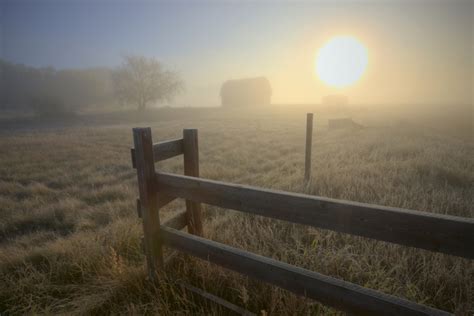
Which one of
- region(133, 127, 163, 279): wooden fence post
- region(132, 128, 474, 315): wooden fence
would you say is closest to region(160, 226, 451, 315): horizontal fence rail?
region(132, 128, 474, 315): wooden fence

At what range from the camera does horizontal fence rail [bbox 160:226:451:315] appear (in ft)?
4.89

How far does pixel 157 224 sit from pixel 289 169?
5876mm

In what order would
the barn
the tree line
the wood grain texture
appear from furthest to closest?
the barn
the tree line
the wood grain texture

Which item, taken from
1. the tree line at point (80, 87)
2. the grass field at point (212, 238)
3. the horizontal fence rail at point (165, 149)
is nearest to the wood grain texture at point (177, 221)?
the grass field at point (212, 238)

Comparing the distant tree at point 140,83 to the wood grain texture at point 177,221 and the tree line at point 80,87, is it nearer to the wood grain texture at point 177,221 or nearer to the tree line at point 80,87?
the tree line at point 80,87

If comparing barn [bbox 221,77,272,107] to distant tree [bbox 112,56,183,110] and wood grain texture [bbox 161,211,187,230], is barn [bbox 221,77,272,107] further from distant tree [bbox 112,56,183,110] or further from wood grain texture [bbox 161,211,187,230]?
wood grain texture [bbox 161,211,187,230]

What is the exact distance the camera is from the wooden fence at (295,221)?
1.32 meters

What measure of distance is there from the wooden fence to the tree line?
39.9 metres

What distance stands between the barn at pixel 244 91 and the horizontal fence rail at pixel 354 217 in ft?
207

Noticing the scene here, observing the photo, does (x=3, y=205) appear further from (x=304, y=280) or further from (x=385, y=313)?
(x=385, y=313)

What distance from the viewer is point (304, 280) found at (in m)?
1.77

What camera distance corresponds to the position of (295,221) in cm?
172

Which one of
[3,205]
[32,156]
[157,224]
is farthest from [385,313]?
[32,156]

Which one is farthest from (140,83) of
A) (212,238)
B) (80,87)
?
(212,238)
